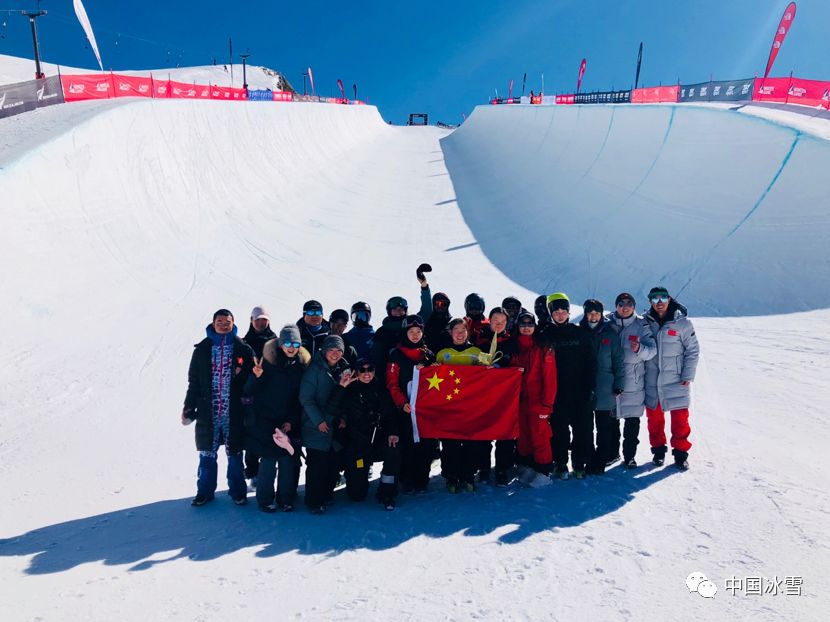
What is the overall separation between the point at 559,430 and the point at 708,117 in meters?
14.1

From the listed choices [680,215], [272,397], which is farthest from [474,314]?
[680,215]

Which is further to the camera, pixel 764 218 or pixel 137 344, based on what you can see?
pixel 764 218

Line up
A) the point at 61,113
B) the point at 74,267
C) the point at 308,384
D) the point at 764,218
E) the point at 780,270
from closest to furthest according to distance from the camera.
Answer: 1. the point at 308,384
2. the point at 74,267
3. the point at 780,270
4. the point at 764,218
5. the point at 61,113

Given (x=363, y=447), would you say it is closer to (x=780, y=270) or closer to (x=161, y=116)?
(x=780, y=270)

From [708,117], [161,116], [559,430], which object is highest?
[161,116]

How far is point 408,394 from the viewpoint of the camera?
4.44 metres

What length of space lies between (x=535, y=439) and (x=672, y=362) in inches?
55.3

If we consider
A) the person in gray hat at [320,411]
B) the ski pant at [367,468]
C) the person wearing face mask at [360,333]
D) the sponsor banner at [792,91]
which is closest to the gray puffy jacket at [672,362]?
the ski pant at [367,468]

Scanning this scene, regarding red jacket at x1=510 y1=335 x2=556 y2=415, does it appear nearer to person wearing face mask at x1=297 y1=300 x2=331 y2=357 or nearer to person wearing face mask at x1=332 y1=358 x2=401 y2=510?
person wearing face mask at x1=332 y1=358 x2=401 y2=510

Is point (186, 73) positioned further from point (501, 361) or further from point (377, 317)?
point (501, 361)

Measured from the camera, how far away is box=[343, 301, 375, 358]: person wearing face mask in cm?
502

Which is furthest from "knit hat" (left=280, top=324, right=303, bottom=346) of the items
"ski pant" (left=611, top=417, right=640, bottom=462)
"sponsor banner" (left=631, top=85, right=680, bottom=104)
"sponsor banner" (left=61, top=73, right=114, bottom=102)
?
"sponsor banner" (left=631, top=85, right=680, bottom=104)

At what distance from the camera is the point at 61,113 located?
527 inches

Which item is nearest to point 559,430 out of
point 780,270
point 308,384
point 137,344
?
point 308,384
